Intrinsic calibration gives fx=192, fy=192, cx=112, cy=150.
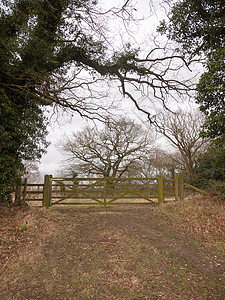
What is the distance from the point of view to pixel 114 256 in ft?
13.8

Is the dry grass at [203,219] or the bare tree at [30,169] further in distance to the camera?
the bare tree at [30,169]

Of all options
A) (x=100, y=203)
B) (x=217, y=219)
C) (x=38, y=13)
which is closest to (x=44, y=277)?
(x=217, y=219)

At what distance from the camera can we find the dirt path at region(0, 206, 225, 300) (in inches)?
120

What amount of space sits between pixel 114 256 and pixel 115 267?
449 mm

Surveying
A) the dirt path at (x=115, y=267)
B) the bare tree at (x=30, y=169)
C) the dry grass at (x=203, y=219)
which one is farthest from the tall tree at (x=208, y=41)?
the bare tree at (x=30, y=169)

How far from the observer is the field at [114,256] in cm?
310

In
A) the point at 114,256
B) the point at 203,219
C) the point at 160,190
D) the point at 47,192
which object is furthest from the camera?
the point at 160,190

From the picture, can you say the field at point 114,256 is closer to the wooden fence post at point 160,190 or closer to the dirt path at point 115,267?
the dirt path at point 115,267

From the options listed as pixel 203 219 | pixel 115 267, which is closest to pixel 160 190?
pixel 203 219

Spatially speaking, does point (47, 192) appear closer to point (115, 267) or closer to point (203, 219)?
point (115, 267)

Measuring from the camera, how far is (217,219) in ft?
18.9

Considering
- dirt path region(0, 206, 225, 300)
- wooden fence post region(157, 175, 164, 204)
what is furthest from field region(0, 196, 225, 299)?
wooden fence post region(157, 175, 164, 204)

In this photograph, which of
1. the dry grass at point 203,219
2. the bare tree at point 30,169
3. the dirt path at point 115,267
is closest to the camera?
the dirt path at point 115,267

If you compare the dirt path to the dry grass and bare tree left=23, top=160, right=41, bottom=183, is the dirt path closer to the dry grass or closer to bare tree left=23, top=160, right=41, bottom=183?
the dry grass
